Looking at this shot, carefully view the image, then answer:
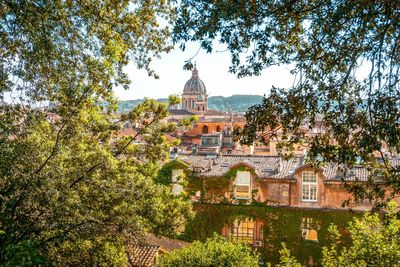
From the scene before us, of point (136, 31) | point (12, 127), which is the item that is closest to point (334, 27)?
point (136, 31)

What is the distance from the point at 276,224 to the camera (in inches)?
973

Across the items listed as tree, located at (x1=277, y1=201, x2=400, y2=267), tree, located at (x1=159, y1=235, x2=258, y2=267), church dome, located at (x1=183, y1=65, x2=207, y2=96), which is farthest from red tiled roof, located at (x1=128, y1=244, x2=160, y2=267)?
church dome, located at (x1=183, y1=65, x2=207, y2=96)

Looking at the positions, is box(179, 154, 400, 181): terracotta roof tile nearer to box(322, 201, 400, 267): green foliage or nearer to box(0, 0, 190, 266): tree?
box(322, 201, 400, 267): green foliage

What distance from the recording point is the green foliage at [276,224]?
23906 millimetres

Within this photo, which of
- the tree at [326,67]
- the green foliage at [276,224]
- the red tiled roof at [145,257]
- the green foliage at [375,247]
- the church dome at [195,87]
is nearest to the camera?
the tree at [326,67]

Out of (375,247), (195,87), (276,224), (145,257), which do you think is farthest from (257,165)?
(195,87)

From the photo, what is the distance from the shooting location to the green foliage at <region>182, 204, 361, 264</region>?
23906mm

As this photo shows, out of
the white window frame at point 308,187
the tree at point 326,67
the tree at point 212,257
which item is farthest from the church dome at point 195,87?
the tree at point 326,67

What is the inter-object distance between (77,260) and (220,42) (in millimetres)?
6732

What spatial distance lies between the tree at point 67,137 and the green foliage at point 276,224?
14.7 meters

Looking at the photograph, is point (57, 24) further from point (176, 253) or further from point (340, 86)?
point (176, 253)

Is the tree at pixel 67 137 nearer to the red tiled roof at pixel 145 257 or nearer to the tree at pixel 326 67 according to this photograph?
the tree at pixel 326 67

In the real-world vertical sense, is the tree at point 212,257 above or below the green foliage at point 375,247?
below

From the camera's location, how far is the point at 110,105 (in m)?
10.5
